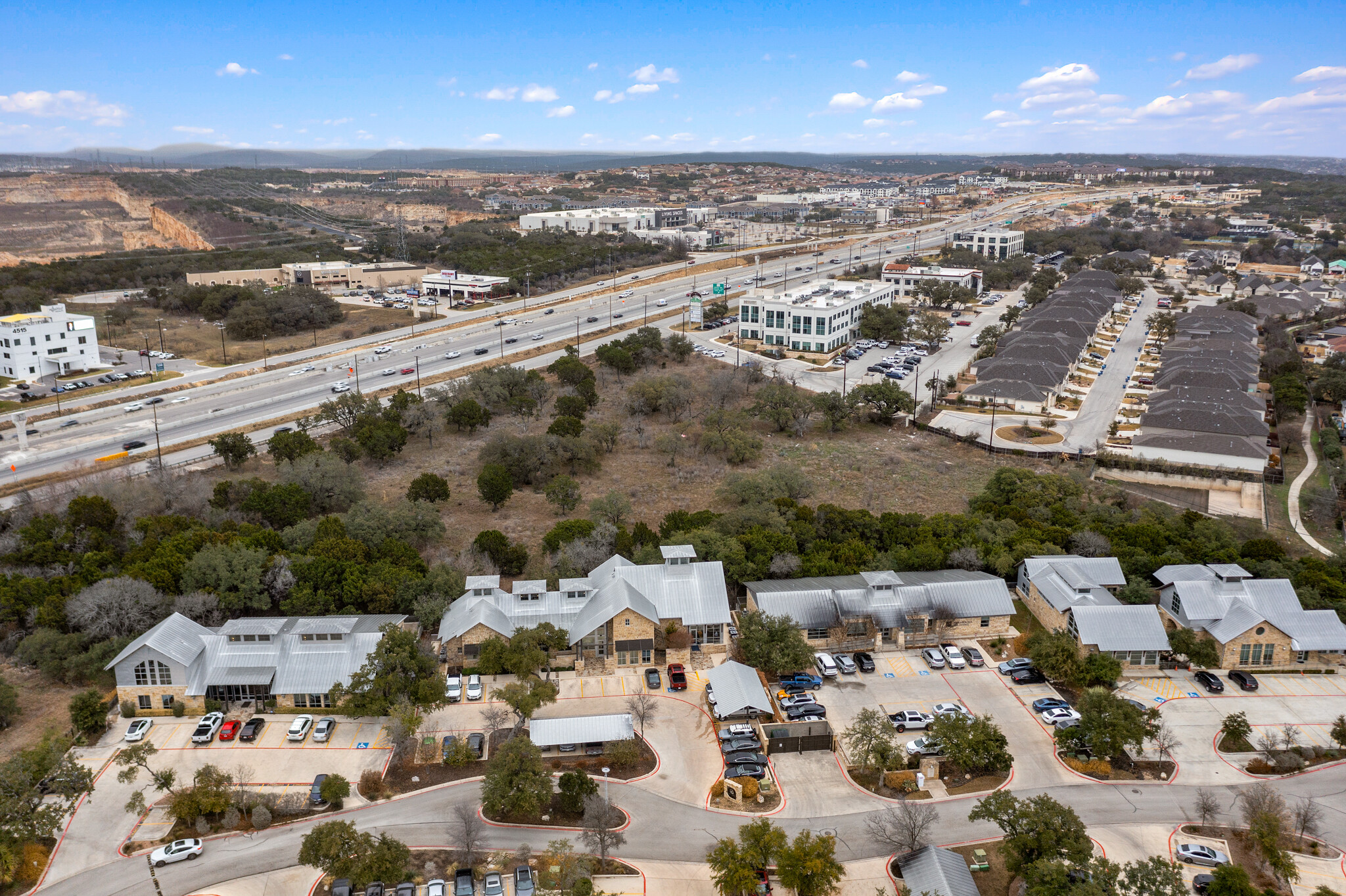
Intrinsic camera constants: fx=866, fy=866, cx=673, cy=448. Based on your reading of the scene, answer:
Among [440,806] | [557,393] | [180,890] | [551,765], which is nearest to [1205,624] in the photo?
[551,765]

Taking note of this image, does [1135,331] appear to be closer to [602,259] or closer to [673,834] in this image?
[602,259]

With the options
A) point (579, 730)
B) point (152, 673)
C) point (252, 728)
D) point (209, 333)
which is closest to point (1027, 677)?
point (579, 730)

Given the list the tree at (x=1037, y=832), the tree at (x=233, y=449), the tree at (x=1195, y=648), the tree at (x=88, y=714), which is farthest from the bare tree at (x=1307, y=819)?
the tree at (x=233, y=449)

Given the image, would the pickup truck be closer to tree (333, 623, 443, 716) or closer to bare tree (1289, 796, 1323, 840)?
bare tree (1289, 796, 1323, 840)

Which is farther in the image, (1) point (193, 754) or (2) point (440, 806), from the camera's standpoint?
(1) point (193, 754)

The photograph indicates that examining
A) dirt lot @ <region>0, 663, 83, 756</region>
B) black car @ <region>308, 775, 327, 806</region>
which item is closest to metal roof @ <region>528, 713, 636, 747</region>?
black car @ <region>308, 775, 327, 806</region>
